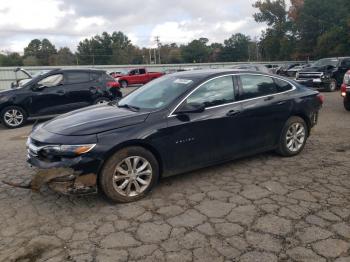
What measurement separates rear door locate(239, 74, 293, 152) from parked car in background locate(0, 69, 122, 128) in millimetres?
6493

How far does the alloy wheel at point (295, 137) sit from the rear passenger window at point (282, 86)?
23.8 inches

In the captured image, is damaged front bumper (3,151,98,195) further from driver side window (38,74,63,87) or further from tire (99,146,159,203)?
driver side window (38,74,63,87)

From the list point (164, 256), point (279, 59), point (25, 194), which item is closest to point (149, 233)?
point (164, 256)

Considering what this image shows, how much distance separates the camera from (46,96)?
9953 millimetres

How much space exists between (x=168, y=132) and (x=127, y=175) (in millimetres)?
738

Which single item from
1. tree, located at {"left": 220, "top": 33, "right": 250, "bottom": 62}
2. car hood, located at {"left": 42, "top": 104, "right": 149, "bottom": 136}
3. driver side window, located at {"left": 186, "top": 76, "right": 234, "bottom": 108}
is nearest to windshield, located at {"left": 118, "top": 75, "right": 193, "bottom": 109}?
driver side window, located at {"left": 186, "top": 76, "right": 234, "bottom": 108}

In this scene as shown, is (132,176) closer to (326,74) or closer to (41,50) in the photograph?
(326,74)

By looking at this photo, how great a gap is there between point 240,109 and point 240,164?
99 cm

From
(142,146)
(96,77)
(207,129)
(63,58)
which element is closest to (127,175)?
(142,146)

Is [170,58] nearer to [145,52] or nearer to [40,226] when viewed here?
[145,52]

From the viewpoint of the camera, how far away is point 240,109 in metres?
5.00

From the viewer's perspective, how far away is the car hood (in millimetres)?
4060

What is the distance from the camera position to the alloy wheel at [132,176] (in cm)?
409

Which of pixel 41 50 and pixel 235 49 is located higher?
pixel 41 50
